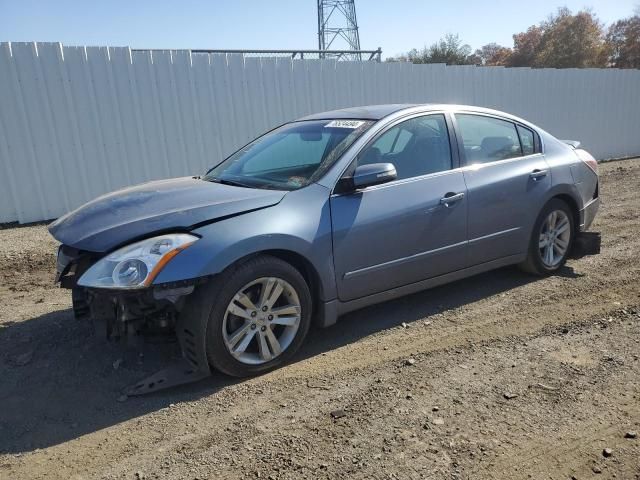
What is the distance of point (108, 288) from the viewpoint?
9.86 ft

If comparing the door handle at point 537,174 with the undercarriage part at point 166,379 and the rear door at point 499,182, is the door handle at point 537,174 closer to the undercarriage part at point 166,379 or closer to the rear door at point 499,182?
the rear door at point 499,182

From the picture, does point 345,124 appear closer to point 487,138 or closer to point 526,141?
point 487,138

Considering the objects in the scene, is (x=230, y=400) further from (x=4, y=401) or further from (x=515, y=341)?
(x=515, y=341)

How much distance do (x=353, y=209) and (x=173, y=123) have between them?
6231 mm

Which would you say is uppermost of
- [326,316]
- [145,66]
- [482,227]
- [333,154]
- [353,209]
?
[145,66]

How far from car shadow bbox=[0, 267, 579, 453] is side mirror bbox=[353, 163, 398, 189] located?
1191 mm

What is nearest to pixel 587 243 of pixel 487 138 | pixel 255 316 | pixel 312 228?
pixel 487 138

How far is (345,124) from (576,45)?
159 ft

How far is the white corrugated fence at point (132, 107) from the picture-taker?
25.7 feet

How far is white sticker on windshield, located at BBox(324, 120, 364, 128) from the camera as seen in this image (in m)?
4.19

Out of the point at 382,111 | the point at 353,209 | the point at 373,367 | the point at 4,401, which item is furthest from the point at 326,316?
the point at 4,401

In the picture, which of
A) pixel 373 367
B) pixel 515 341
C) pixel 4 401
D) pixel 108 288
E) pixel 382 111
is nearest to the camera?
pixel 108 288

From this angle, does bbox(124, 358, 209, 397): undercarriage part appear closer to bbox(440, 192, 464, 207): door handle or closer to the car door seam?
the car door seam

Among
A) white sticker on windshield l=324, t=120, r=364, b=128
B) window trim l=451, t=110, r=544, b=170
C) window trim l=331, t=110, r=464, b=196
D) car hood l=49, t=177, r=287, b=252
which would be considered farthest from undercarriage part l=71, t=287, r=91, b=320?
window trim l=451, t=110, r=544, b=170
